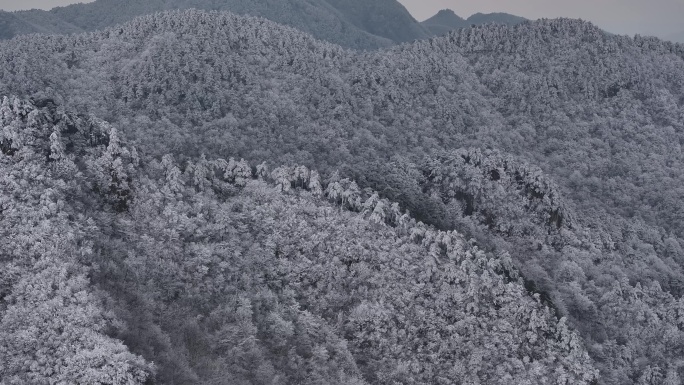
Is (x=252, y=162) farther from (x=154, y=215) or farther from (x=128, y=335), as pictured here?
(x=128, y=335)

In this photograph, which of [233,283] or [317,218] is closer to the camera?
[233,283]

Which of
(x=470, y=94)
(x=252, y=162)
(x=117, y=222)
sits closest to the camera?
(x=117, y=222)

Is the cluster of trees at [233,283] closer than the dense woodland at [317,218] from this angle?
Yes

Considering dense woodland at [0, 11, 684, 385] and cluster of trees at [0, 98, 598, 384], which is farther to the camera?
dense woodland at [0, 11, 684, 385]

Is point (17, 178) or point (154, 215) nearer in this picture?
point (17, 178)

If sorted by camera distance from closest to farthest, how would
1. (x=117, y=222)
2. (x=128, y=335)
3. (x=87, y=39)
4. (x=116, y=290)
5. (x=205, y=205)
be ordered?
1. (x=128, y=335)
2. (x=116, y=290)
3. (x=117, y=222)
4. (x=205, y=205)
5. (x=87, y=39)

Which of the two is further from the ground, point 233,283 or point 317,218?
point 317,218

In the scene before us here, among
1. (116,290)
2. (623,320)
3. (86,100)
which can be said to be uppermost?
(86,100)

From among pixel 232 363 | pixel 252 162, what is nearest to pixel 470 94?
pixel 252 162
